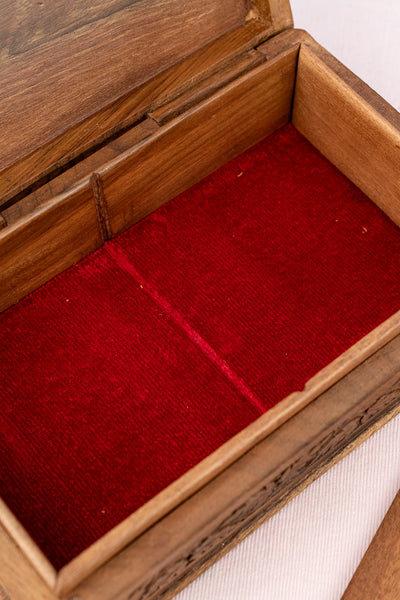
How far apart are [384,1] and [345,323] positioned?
2.96 ft

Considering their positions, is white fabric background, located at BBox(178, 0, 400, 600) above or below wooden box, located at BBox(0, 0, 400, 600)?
below

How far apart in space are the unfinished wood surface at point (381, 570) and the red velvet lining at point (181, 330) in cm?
31

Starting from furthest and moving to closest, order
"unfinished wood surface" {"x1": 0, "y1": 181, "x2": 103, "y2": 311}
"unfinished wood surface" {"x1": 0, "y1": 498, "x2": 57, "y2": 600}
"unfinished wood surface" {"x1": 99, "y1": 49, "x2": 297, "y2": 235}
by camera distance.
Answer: "unfinished wood surface" {"x1": 99, "y1": 49, "x2": 297, "y2": 235}
"unfinished wood surface" {"x1": 0, "y1": 181, "x2": 103, "y2": 311}
"unfinished wood surface" {"x1": 0, "y1": 498, "x2": 57, "y2": 600}

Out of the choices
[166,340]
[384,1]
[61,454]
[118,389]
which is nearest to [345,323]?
[166,340]

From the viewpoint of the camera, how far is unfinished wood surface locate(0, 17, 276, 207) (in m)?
1.56

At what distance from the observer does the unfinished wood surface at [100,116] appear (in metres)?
1.56

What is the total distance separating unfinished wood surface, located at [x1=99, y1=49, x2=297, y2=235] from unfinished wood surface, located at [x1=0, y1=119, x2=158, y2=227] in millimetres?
21

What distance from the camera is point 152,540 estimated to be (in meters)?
1.30

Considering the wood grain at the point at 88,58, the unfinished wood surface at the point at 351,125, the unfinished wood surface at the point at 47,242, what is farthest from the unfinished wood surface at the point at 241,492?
the wood grain at the point at 88,58

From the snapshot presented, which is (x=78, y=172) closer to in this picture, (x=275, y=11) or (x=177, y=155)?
(x=177, y=155)

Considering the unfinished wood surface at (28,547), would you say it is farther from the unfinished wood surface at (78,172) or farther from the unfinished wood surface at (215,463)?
the unfinished wood surface at (78,172)

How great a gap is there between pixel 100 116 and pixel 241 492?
27.6 inches

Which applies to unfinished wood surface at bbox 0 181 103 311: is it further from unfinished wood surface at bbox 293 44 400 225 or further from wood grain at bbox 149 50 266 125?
unfinished wood surface at bbox 293 44 400 225

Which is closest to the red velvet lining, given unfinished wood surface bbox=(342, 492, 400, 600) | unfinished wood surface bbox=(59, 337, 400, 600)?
unfinished wood surface bbox=(59, 337, 400, 600)
